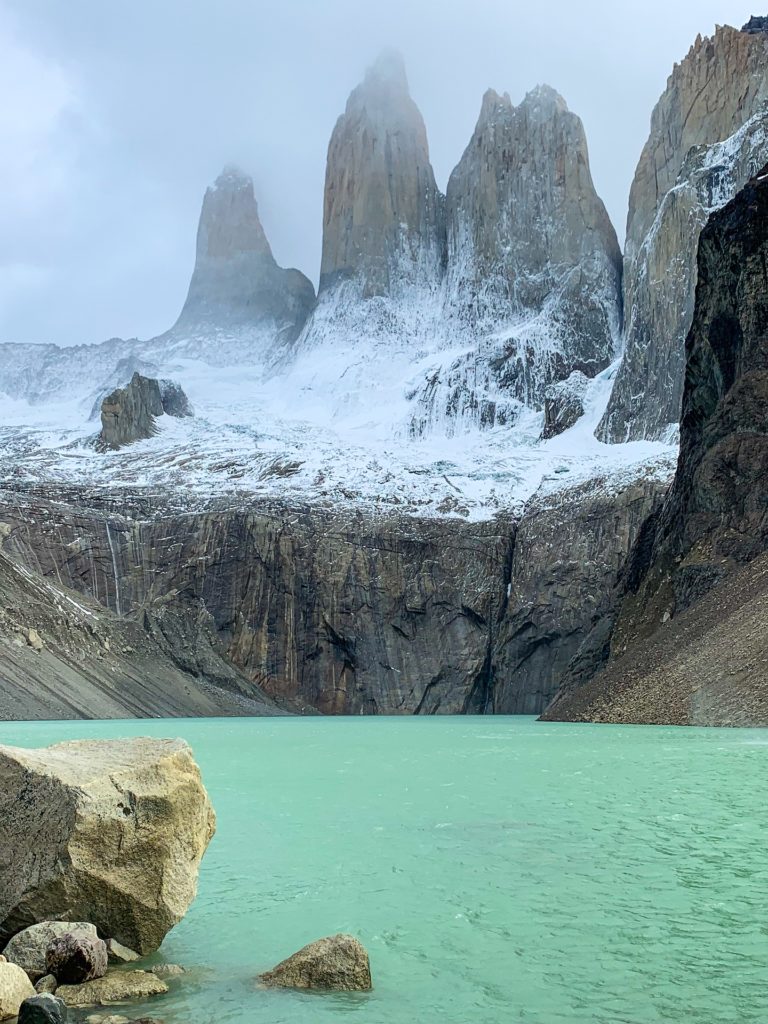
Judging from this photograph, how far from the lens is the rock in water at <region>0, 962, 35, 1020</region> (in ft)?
20.1

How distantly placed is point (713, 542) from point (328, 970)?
38.8 m

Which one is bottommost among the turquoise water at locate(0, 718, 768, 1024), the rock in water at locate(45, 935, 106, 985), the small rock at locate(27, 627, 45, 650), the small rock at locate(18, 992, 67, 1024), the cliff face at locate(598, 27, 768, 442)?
the small rock at locate(27, 627, 45, 650)

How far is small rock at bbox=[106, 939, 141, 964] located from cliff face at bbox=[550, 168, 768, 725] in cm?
2482

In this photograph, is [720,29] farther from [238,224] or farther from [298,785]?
[298,785]

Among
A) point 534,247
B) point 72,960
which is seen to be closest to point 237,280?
point 534,247

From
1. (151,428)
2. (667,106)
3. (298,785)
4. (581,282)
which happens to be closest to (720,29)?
(667,106)

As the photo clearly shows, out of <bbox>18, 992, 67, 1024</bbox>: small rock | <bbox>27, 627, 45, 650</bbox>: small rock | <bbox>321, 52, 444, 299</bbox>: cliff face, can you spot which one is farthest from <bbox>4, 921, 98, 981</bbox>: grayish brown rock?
<bbox>321, 52, 444, 299</bbox>: cliff face

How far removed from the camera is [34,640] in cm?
5338

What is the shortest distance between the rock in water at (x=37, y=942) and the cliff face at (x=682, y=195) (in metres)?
80.1

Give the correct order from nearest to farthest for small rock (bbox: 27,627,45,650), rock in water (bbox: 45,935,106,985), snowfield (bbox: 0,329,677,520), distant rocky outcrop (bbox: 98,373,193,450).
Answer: rock in water (bbox: 45,935,106,985)
small rock (bbox: 27,627,45,650)
snowfield (bbox: 0,329,677,520)
distant rocky outcrop (bbox: 98,373,193,450)

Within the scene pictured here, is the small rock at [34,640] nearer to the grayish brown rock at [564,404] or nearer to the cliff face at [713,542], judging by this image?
the cliff face at [713,542]

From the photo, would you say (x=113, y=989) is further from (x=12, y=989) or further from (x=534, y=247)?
(x=534, y=247)

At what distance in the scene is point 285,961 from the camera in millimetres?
7219

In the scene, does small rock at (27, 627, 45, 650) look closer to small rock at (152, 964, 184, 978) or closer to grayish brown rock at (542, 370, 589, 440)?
small rock at (152, 964, 184, 978)
